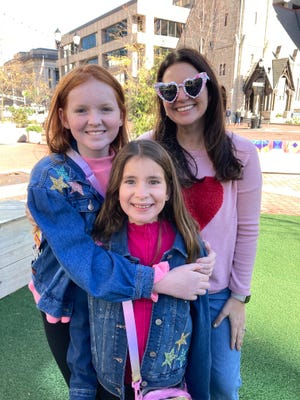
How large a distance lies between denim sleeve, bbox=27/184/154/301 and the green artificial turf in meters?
1.51

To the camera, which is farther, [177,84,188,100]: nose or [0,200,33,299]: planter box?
[0,200,33,299]: planter box

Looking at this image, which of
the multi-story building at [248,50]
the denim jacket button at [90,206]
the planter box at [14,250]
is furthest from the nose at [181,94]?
the multi-story building at [248,50]

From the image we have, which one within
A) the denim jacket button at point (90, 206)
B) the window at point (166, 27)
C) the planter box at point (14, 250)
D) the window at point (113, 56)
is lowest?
the planter box at point (14, 250)

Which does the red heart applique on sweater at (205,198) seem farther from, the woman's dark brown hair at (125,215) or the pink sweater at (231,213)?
the woman's dark brown hair at (125,215)

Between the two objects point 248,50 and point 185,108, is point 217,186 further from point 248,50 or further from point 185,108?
point 248,50

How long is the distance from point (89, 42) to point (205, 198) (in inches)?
2306

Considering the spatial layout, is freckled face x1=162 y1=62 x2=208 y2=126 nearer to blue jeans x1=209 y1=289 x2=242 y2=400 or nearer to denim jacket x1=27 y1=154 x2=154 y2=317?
denim jacket x1=27 y1=154 x2=154 y2=317

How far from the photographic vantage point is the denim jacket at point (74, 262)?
1243 mm

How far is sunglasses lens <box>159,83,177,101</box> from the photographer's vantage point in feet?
5.09

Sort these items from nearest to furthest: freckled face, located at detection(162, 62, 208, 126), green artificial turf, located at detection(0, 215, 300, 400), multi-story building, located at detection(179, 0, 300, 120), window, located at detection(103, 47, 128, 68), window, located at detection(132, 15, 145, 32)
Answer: freckled face, located at detection(162, 62, 208, 126)
green artificial turf, located at detection(0, 215, 300, 400)
window, located at detection(103, 47, 128, 68)
window, located at detection(132, 15, 145, 32)
multi-story building, located at detection(179, 0, 300, 120)

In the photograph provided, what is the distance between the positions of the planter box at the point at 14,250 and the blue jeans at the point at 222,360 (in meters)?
2.35

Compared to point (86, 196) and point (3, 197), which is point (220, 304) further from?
point (3, 197)

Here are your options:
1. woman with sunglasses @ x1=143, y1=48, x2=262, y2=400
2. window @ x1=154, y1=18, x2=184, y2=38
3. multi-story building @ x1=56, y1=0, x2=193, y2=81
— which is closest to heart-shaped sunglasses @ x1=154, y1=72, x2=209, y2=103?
woman with sunglasses @ x1=143, y1=48, x2=262, y2=400

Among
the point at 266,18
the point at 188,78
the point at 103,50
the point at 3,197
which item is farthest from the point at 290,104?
the point at 188,78
